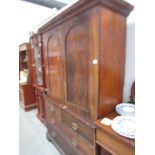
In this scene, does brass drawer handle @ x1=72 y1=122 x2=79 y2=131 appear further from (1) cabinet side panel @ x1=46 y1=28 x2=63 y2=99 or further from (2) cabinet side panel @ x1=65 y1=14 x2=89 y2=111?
(1) cabinet side panel @ x1=46 y1=28 x2=63 y2=99

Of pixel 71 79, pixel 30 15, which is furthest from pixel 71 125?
pixel 30 15

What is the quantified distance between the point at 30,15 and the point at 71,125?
3.15m

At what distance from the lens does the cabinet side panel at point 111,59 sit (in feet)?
3.63

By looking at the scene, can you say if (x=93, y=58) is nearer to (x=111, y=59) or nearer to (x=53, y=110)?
(x=111, y=59)

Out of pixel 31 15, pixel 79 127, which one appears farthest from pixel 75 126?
pixel 31 15

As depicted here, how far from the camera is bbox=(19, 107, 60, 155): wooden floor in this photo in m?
1.98

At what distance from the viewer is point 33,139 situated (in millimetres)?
2285

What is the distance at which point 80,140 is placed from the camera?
4.66 ft

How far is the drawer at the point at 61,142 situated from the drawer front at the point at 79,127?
0.91 ft

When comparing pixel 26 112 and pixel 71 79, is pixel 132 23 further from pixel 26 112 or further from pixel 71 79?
pixel 26 112

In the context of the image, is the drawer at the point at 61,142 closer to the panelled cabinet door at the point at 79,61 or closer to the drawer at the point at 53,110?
the drawer at the point at 53,110

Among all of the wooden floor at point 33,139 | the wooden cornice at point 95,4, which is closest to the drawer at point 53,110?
the wooden floor at point 33,139
